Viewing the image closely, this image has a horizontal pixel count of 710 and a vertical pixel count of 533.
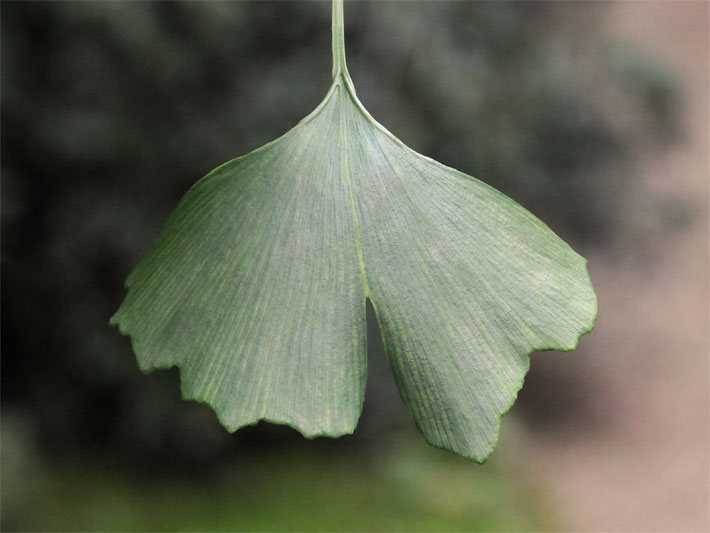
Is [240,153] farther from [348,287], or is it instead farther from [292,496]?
[348,287]

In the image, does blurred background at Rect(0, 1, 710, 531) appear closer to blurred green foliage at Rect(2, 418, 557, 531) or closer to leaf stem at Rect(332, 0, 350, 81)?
blurred green foliage at Rect(2, 418, 557, 531)

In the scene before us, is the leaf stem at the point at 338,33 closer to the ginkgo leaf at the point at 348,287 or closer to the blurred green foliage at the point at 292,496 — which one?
the ginkgo leaf at the point at 348,287

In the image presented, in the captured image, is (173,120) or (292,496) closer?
(173,120)

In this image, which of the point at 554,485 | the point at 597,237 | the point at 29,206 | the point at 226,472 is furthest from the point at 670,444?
the point at 29,206

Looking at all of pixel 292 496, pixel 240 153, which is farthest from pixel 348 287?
pixel 292 496

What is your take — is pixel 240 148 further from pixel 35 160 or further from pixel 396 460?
pixel 396 460

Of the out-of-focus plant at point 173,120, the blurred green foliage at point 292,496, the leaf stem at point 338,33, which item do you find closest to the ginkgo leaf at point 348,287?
the leaf stem at point 338,33
